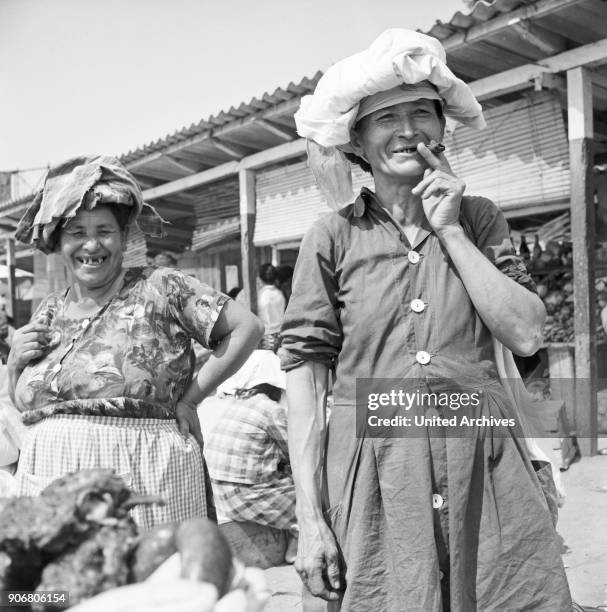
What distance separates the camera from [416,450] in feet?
4.92

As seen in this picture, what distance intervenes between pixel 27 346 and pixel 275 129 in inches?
183

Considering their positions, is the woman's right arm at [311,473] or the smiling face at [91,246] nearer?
the woman's right arm at [311,473]

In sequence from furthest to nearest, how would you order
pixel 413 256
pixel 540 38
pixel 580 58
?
pixel 580 58, pixel 540 38, pixel 413 256

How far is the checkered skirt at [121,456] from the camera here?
1.89m

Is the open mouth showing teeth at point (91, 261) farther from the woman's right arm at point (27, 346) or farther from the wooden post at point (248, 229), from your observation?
the wooden post at point (248, 229)

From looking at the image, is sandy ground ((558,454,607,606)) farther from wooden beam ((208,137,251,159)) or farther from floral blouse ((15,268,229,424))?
wooden beam ((208,137,251,159))

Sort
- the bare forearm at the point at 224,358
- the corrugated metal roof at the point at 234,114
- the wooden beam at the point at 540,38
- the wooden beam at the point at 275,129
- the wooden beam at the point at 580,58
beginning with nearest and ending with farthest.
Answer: the bare forearm at the point at 224,358
the wooden beam at the point at 540,38
the wooden beam at the point at 580,58
the corrugated metal roof at the point at 234,114
the wooden beam at the point at 275,129

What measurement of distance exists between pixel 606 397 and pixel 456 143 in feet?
8.49

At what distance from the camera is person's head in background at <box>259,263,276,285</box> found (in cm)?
677

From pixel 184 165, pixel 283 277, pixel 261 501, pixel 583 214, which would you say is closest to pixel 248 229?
pixel 283 277

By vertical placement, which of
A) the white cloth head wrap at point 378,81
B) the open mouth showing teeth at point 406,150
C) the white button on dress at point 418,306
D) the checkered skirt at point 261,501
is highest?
the white cloth head wrap at point 378,81

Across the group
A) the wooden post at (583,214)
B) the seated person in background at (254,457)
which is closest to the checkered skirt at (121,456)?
the seated person in background at (254,457)

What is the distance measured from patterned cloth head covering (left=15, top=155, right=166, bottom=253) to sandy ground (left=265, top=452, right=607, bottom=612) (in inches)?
88.1

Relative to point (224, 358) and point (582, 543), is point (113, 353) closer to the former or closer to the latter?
point (224, 358)
